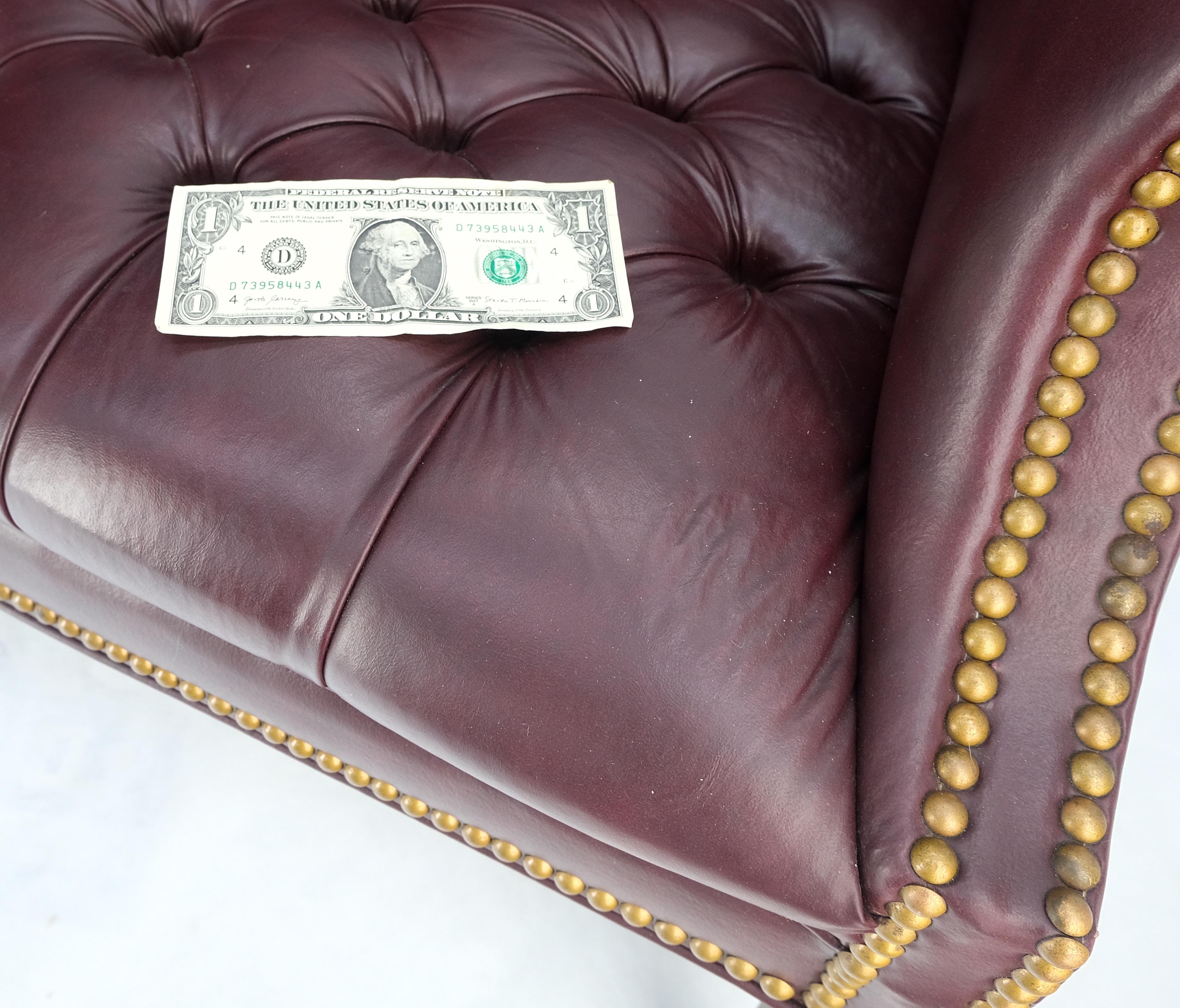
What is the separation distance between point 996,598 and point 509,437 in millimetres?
245

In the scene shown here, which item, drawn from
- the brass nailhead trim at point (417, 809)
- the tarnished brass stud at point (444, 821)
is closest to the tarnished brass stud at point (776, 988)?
the brass nailhead trim at point (417, 809)

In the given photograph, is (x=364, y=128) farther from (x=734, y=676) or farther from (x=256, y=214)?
(x=734, y=676)

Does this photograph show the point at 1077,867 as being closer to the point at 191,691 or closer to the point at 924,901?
the point at 924,901

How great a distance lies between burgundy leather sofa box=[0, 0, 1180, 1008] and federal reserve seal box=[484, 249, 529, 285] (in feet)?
0.11

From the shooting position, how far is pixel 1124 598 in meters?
0.39

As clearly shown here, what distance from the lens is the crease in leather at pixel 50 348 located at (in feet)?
1.58

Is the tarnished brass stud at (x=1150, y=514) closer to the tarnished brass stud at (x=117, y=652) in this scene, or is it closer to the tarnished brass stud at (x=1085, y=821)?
the tarnished brass stud at (x=1085, y=821)

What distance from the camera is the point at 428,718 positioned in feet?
1.47

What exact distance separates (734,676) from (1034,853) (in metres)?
0.15

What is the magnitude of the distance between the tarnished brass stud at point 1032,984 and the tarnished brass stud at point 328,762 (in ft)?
1.39

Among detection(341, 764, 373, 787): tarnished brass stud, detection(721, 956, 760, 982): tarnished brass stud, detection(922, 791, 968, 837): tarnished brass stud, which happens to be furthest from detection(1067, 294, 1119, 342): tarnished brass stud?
detection(341, 764, 373, 787): tarnished brass stud

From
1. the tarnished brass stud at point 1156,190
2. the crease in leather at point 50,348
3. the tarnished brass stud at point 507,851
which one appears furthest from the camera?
the tarnished brass stud at point 507,851

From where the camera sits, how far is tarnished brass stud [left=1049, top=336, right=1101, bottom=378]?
38 centimetres

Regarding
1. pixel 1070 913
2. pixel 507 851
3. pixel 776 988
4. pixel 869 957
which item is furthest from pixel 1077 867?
pixel 507 851
